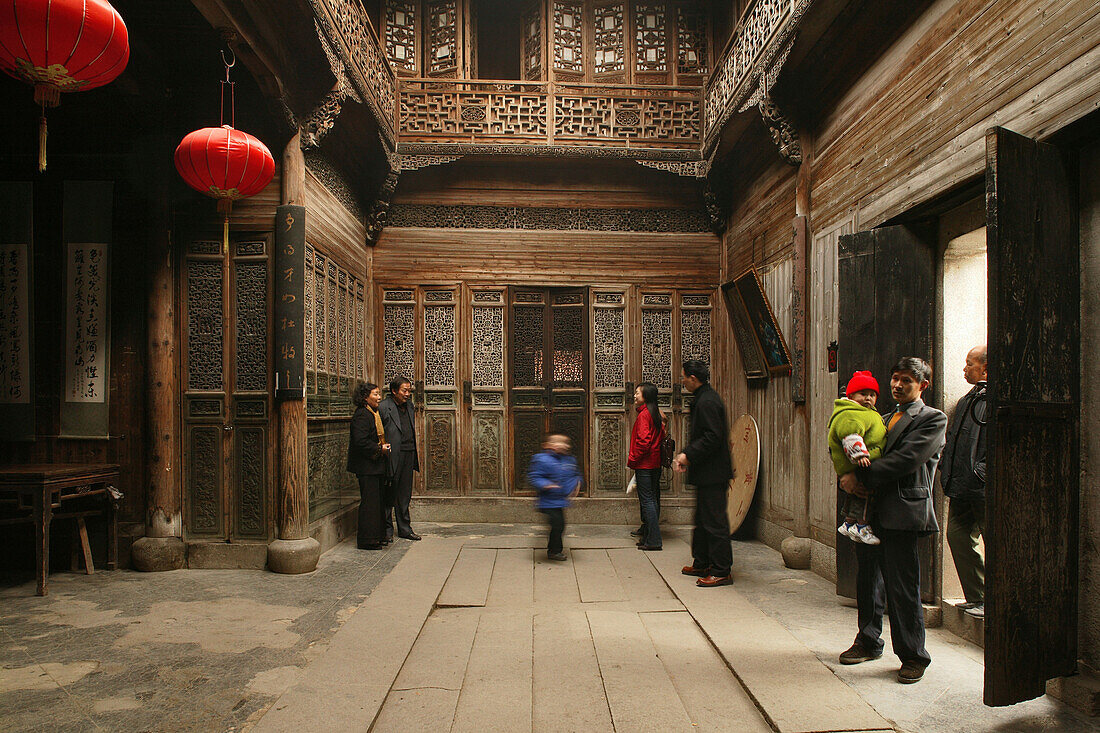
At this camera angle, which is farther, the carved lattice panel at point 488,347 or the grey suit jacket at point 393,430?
the carved lattice panel at point 488,347

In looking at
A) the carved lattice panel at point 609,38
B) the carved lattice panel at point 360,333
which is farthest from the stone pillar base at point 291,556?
the carved lattice panel at point 609,38

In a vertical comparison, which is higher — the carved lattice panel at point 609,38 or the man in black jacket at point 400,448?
the carved lattice panel at point 609,38

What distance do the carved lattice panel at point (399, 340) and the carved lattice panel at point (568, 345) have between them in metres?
1.78

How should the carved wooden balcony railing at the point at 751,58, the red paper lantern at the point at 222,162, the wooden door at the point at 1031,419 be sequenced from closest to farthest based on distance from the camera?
1. the wooden door at the point at 1031,419
2. the red paper lantern at the point at 222,162
3. the carved wooden balcony railing at the point at 751,58

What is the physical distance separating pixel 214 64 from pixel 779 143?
16.2ft

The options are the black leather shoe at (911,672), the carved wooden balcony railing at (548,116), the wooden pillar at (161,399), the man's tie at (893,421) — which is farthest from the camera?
the carved wooden balcony railing at (548,116)

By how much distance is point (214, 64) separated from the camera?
5.38 metres

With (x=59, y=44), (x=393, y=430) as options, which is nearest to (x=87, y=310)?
(x=393, y=430)

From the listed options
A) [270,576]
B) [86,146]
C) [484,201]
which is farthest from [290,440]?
[484,201]

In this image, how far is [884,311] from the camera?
4.33 m

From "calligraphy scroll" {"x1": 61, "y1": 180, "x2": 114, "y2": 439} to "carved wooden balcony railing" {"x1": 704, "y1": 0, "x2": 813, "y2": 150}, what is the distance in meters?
5.77

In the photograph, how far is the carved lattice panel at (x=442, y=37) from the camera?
7980 mm

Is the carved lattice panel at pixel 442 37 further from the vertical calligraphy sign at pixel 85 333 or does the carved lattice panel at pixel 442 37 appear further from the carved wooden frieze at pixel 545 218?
the vertical calligraphy sign at pixel 85 333

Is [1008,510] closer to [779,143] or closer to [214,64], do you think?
[779,143]
